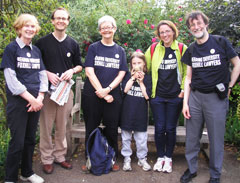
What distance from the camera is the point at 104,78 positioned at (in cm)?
344

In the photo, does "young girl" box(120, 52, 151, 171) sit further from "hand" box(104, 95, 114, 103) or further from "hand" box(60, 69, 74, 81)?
"hand" box(60, 69, 74, 81)

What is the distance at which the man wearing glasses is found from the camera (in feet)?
11.0

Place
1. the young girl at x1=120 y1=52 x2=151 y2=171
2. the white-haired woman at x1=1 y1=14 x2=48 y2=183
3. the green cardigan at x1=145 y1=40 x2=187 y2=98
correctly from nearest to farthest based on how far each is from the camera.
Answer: the white-haired woman at x1=1 y1=14 x2=48 y2=183
the green cardigan at x1=145 y1=40 x2=187 y2=98
the young girl at x1=120 y1=52 x2=151 y2=171

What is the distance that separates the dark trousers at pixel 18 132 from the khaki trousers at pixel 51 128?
13.7 inches

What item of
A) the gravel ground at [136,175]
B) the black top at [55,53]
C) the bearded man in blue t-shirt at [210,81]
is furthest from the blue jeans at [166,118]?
the black top at [55,53]

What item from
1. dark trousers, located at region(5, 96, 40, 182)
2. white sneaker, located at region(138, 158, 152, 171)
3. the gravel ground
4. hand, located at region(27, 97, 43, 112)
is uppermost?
hand, located at region(27, 97, 43, 112)

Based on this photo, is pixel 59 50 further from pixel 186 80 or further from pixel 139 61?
pixel 186 80

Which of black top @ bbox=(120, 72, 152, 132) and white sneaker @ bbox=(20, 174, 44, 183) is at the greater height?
black top @ bbox=(120, 72, 152, 132)

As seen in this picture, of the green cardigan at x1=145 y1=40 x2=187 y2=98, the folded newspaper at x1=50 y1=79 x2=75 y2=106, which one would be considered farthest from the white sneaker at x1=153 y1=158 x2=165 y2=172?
the folded newspaper at x1=50 y1=79 x2=75 y2=106

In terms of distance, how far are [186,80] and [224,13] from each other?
234 centimetres

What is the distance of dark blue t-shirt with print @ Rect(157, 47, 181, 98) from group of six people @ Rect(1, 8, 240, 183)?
0.05 feet

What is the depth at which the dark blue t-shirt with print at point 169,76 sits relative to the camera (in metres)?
3.45

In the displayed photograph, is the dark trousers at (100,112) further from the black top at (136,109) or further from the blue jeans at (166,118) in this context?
the blue jeans at (166,118)

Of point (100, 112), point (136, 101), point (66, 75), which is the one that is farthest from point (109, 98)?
point (66, 75)
